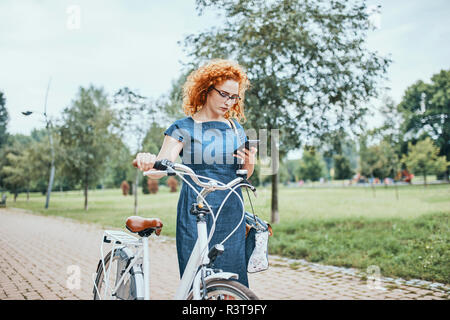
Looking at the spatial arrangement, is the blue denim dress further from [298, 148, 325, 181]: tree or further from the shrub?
[298, 148, 325, 181]: tree

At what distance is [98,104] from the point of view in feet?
51.0

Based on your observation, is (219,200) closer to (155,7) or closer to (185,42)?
(155,7)

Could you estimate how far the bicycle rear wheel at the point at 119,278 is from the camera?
2057 millimetres

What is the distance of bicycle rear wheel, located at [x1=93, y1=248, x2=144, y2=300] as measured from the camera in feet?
6.75

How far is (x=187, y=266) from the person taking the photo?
5.93 feet

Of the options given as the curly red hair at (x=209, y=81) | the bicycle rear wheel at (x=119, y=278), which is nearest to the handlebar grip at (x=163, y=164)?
→ the curly red hair at (x=209, y=81)

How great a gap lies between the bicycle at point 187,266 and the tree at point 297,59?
4641 millimetres

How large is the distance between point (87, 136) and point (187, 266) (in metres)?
14.0

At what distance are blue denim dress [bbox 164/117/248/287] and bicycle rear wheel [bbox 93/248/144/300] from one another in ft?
0.86

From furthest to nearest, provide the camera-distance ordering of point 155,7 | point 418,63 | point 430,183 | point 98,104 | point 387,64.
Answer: point 98,104 < point 430,183 < point 387,64 < point 418,63 < point 155,7

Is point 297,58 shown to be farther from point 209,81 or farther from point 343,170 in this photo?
point 343,170
